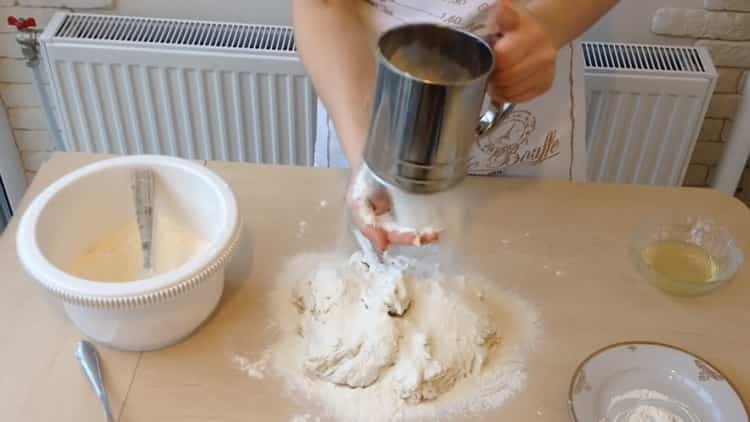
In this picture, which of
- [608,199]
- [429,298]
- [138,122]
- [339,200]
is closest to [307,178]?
[339,200]

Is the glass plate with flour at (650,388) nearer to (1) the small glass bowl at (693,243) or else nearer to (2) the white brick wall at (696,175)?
(1) the small glass bowl at (693,243)

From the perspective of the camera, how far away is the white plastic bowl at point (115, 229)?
697mm

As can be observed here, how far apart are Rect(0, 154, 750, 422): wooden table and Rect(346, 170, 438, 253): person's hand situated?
5.1 inches

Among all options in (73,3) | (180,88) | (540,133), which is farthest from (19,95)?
(540,133)

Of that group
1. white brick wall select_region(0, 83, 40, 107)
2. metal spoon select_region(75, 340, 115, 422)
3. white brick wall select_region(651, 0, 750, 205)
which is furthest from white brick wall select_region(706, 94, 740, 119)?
white brick wall select_region(0, 83, 40, 107)

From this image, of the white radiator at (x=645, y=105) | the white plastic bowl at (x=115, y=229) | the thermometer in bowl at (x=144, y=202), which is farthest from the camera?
the white radiator at (x=645, y=105)

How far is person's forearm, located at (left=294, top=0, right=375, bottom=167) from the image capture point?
0.87 m

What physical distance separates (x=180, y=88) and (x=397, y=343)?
2.89 ft

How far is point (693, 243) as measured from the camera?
3.07 ft

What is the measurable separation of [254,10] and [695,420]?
106 centimetres

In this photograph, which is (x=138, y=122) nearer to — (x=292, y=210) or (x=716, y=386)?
(x=292, y=210)

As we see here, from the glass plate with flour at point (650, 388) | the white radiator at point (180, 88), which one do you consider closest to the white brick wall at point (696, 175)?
the white radiator at point (180, 88)

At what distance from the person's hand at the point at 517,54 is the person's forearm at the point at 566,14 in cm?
11

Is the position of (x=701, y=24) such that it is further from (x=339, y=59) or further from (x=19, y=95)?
(x=19, y=95)
